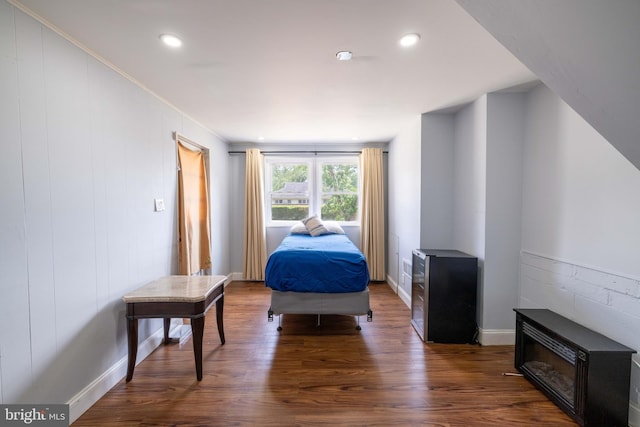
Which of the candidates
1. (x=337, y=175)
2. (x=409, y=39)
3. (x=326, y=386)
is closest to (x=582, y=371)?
(x=326, y=386)

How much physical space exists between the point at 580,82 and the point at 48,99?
2525 millimetres

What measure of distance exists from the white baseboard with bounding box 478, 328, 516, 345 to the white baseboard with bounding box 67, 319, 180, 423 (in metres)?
3.00

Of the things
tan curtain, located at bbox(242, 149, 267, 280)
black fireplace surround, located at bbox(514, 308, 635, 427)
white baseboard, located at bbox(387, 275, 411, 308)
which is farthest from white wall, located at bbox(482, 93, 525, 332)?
tan curtain, located at bbox(242, 149, 267, 280)

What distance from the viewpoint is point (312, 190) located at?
15.2 feet

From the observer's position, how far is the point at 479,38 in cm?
153

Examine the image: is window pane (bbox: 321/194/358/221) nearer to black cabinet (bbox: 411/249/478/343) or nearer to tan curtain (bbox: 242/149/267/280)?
tan curtain (bbox: 242/149/267/280)

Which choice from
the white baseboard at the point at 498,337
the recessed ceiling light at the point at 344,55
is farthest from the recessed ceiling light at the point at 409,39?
the white baseboard at the point at 498,337

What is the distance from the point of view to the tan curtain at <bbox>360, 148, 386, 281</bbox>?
4.36 metres

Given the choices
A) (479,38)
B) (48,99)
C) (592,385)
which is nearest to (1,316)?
(48,99)

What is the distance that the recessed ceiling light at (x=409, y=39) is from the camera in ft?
5.01

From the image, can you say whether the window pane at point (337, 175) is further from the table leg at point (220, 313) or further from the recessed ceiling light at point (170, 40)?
the recessed ceiling light at point (170, 40)

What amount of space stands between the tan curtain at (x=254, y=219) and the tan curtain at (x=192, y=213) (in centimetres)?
90

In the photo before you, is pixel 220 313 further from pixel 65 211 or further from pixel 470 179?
pixel 470 179

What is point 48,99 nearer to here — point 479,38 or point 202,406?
point 202,406
